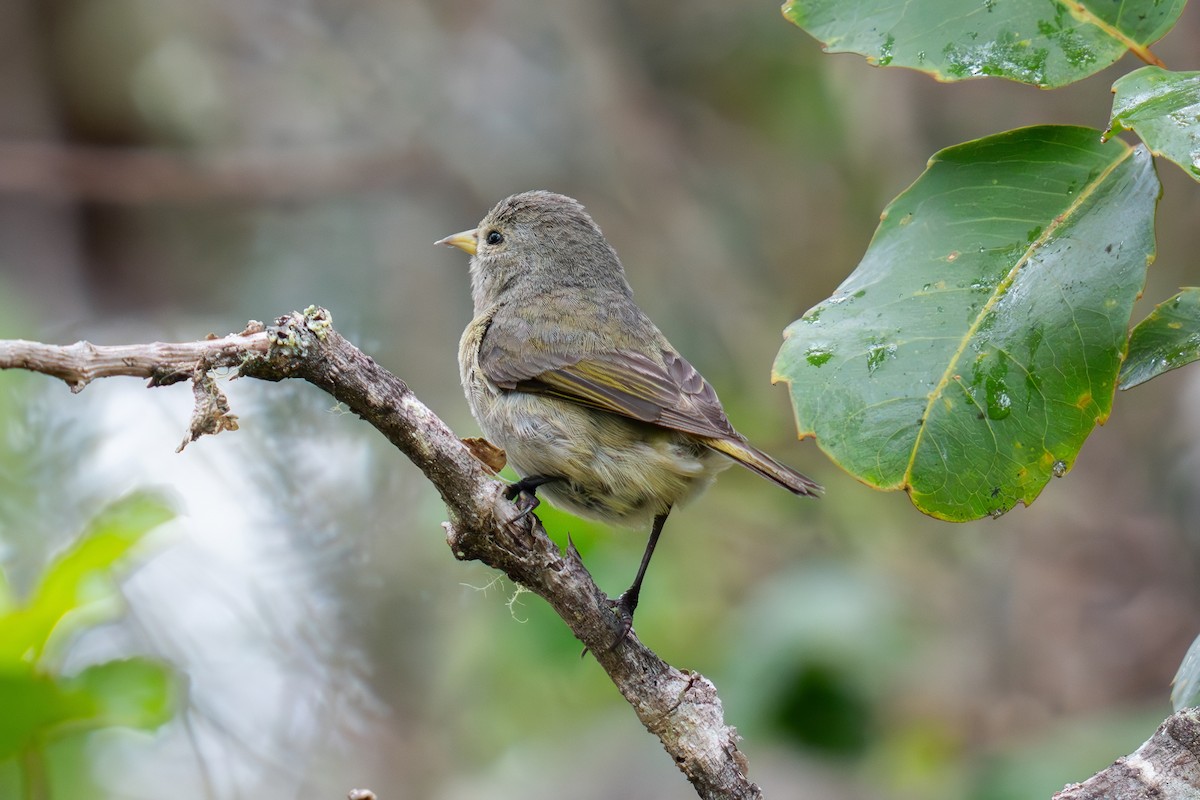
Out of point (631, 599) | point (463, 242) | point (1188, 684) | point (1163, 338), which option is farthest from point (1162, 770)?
point (463, 242)

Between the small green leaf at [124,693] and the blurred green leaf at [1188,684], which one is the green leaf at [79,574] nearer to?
the small green leaf at [124,693]

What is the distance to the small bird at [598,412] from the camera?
125 inches

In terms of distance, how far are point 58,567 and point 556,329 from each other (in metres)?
1.86

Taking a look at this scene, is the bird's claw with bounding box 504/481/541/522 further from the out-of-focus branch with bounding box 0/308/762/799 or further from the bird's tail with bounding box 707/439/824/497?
the out-of-focus branch with bounding box 0/308/762/799

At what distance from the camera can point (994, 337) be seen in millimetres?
1806

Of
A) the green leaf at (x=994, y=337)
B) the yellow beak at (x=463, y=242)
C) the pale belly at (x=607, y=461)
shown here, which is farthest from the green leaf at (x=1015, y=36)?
the yellow beak at (x=463, y=242)

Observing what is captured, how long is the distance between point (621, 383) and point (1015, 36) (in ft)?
5.73

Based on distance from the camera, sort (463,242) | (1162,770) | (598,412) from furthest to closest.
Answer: (463,242) < (598,412) < (1162,770)

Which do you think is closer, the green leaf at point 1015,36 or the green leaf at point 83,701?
the green leaf at point 1015,36

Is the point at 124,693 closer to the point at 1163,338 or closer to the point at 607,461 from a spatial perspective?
the point at 607,461

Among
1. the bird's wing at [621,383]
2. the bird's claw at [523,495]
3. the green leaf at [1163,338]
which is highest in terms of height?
the bird's wing at [621,383]

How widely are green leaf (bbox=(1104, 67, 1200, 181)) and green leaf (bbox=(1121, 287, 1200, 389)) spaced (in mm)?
375

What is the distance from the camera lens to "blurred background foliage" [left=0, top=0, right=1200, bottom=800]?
422 centimetres

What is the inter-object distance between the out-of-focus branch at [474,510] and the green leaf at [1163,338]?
2.88 feet
